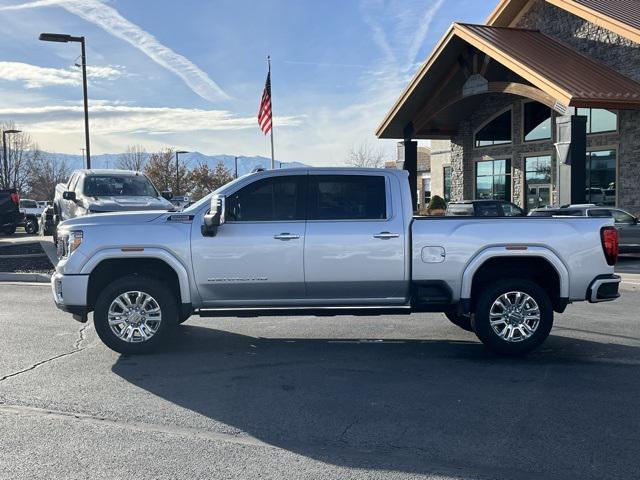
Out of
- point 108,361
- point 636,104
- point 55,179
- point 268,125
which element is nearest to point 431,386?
point 108,361

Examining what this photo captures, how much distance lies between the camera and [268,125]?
969 inches

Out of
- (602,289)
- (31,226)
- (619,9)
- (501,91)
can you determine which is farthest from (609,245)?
(31,226)

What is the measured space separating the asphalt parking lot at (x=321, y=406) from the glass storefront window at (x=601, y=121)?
15.8 meters

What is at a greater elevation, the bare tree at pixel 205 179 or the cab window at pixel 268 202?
the bare tree at pixel 205 179

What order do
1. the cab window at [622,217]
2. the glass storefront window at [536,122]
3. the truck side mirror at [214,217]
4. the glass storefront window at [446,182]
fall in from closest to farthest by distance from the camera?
the truck side mirror at [214,217], the cab window at [622,217], the glass storefront window at [536,122], the glass storefront window at [446,182]

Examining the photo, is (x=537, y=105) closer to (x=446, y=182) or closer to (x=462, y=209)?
(x=462, y=209)

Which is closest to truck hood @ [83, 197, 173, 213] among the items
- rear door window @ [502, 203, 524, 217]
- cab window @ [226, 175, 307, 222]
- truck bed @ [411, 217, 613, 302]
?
cab window @ [226, 175, 307, 222]

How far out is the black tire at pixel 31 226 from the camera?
3047 centimetres

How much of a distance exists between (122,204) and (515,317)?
33.0 ft

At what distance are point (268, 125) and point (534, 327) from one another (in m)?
19.1

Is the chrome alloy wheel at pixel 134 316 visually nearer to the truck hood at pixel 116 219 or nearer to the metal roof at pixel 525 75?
the truck hood at pixel 116 219

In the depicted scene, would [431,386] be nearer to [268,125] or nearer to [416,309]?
[416,309]

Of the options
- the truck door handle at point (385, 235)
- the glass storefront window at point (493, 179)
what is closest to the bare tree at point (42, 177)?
the glass storefront window at point (493, 179)

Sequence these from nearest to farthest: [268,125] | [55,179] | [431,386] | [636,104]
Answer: [431,386] < [636,104] < [268,125] < [55,179]
